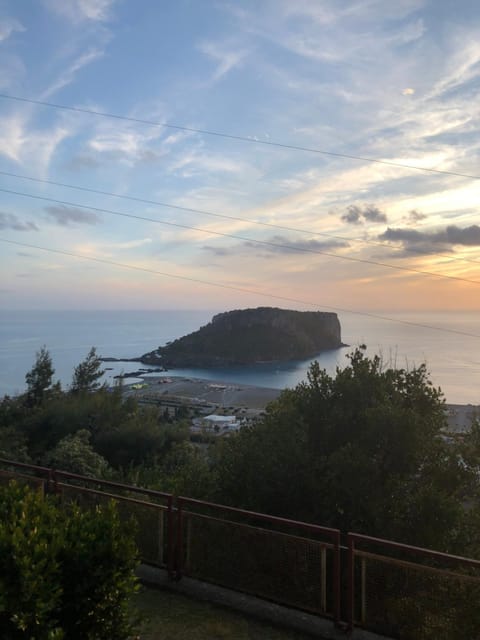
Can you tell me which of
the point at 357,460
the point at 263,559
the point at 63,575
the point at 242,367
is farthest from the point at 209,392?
the point at 63,575

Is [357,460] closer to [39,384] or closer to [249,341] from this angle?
[39,384]

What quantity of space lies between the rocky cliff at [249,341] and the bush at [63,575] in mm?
116796

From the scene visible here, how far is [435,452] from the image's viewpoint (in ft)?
28.5

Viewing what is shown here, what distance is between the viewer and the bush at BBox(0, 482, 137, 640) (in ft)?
8.30

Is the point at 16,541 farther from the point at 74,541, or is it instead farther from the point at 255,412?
the point at 255,412

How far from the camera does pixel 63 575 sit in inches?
110

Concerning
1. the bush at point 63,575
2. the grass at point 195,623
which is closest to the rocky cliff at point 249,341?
the grass at point 195,623

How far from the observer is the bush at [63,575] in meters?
2.53

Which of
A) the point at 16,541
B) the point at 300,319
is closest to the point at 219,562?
the point at 16,541

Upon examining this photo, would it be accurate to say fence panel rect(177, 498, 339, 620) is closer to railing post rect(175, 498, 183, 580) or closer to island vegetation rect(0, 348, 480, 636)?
railing post rect(175, 498, 183, 580)

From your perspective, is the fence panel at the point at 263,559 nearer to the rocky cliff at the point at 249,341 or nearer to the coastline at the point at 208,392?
the coastline at the point at 208,392

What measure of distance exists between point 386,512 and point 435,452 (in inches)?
65.2

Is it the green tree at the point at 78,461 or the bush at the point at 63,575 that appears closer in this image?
the bush at the point at 63,575

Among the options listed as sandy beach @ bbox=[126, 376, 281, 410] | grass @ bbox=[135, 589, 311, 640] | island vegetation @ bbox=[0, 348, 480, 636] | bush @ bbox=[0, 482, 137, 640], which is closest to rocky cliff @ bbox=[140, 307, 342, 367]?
sandy beach @ bbox=[126, 376, 281, 410]
